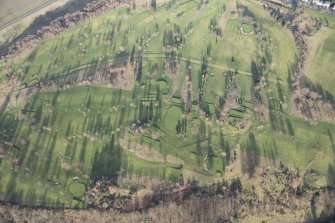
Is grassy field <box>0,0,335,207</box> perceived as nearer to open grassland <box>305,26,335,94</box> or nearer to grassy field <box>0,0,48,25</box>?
open grassland <box>305,26,335,94</box>

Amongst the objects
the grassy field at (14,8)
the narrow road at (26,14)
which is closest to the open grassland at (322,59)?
the narrow road at (26,14)

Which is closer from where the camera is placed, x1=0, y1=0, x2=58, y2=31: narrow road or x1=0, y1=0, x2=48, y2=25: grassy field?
x1=0, y1=0, x2=58, y2=31: narrow road

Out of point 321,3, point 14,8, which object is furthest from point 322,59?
point 14,8

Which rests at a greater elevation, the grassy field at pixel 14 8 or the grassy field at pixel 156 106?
the grassy field at pixel 14 8

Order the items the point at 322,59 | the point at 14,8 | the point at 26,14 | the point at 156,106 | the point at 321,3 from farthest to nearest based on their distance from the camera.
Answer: the point at 321,3 → the point at 14,8 → the point at 26,14 → the point at 322,59 → the point at 156,106

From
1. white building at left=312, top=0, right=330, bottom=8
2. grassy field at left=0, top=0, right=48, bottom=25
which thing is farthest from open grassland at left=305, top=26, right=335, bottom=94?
grassy field at left=0, top=0, right=48, bottom=25

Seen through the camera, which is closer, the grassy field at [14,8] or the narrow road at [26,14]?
the narrow road at [26,14]

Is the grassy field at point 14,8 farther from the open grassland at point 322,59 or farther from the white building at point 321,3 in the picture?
the white building at point 321,3

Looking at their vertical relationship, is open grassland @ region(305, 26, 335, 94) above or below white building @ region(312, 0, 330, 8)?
below

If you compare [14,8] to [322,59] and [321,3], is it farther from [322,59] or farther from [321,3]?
[321,3]
